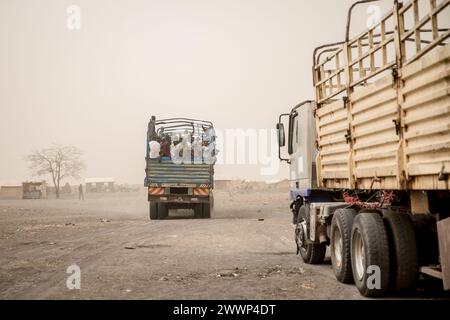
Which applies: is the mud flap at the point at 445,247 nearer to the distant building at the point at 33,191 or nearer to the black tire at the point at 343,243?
the black tire at the point at 343,243

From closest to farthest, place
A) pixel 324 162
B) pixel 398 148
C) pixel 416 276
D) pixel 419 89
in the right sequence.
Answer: pixel 419 89 < pixel 398 148 < pixel 416 276 < pixel 324 162

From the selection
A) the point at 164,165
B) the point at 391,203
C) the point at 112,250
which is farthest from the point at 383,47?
the point at 164,165

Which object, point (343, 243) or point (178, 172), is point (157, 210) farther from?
point (343, 243)

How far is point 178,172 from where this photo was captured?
59.3 feet

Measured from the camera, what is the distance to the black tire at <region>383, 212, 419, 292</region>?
4789 millimetres

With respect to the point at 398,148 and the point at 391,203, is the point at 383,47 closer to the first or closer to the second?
the point at 398,148

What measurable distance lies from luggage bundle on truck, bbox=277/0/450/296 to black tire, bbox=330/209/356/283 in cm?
1

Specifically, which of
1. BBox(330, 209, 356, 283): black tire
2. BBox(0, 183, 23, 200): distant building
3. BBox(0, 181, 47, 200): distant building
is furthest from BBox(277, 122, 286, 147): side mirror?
BBox(0, 183, 23, 200): distant building

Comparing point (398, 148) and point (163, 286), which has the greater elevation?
point (398, 148)

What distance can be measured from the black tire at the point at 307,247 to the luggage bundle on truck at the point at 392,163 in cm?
35

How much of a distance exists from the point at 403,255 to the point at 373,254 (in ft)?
1.01

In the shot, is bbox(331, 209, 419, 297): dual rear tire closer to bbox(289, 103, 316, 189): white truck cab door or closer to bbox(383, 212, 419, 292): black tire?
bbox(383, 212, 419, 292): black tire
